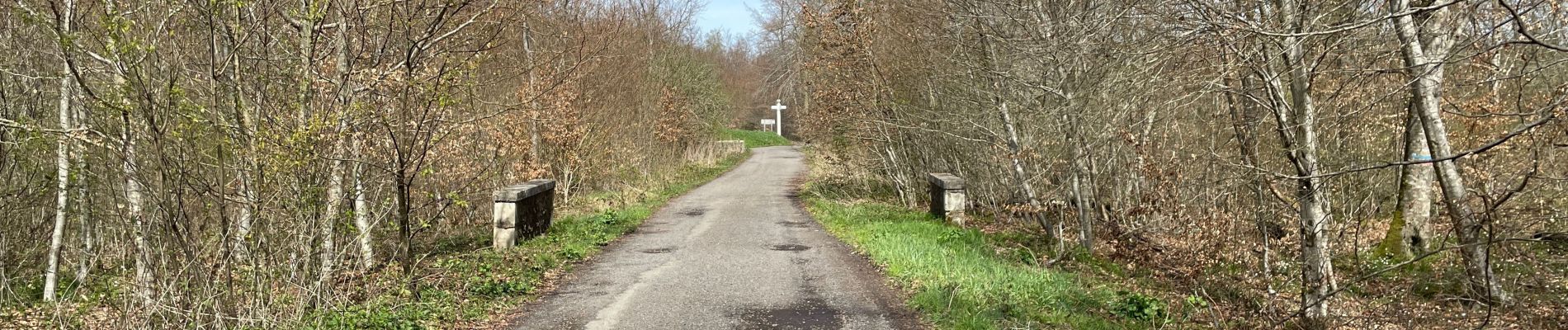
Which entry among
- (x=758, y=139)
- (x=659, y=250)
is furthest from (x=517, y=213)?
(x=758, y=139)

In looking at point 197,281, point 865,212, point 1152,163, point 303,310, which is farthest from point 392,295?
point 865,212

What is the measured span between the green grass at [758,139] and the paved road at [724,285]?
4072 cm

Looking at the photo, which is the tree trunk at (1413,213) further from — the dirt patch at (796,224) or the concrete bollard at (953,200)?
the dirt patch at (796,224)

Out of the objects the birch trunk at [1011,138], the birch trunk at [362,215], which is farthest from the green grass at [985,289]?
the birch trunk at [362,215]

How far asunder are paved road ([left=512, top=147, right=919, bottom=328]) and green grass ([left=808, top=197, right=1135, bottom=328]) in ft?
1.00

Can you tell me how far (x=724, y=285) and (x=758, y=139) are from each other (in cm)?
5114

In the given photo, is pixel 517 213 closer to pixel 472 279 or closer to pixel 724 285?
pixel 472 279

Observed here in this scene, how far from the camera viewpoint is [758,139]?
197 ft

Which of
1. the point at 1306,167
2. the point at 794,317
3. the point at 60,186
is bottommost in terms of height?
the point at 794,317

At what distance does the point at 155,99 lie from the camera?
5.83 metres

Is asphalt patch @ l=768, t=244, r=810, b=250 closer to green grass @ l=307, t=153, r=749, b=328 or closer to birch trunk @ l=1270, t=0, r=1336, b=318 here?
green grass @ l=307, t=153, r=749, b=328

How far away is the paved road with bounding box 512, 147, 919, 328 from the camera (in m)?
7.46

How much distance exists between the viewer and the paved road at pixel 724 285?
746cm

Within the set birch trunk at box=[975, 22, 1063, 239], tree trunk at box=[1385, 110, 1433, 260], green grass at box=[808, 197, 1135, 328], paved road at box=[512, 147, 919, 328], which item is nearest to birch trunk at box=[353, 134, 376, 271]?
paved road at box=[512, 147, 919, 328]
